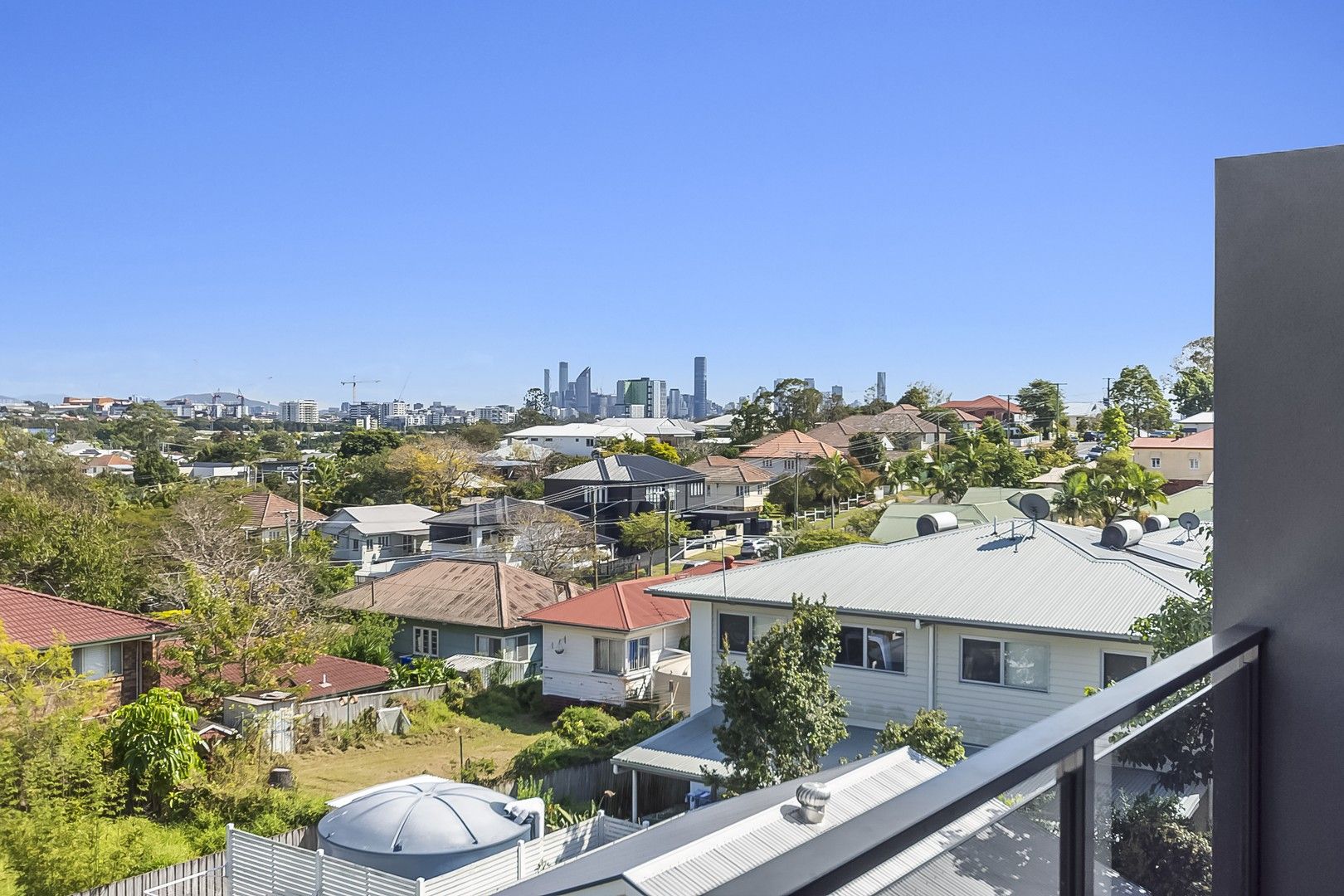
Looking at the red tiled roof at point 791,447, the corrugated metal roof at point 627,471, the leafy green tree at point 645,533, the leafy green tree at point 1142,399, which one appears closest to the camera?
the leafy green tree at point 645,533

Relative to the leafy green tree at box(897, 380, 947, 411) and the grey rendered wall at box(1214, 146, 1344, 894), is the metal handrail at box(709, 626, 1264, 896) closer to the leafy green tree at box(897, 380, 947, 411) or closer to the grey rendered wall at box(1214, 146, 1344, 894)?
the grey rendered wall at box(1214, 146, 1344, 894)

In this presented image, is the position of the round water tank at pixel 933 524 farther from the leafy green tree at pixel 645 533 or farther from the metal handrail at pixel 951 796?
the leafy green tree at pixel 645 533

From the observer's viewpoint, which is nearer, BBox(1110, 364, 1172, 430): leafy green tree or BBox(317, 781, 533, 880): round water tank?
BBox(317, 781, 533, 880): round water tank

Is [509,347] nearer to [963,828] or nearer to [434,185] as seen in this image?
[434,185]

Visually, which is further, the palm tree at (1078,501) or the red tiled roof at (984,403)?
the red tiled roof at (984,403)

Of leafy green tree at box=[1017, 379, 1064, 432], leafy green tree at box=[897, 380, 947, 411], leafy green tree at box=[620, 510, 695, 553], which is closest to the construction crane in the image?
leafy green tree at box=[897, 380, 947, 411]

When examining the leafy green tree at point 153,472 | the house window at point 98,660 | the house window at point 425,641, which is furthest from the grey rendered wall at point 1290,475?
the leafy green tree at point 153,472

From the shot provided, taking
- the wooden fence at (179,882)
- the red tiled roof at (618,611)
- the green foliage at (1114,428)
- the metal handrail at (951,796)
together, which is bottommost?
the wooden fence at (179,882)

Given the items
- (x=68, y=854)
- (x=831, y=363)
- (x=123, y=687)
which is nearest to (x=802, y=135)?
(x=831, y=363)
